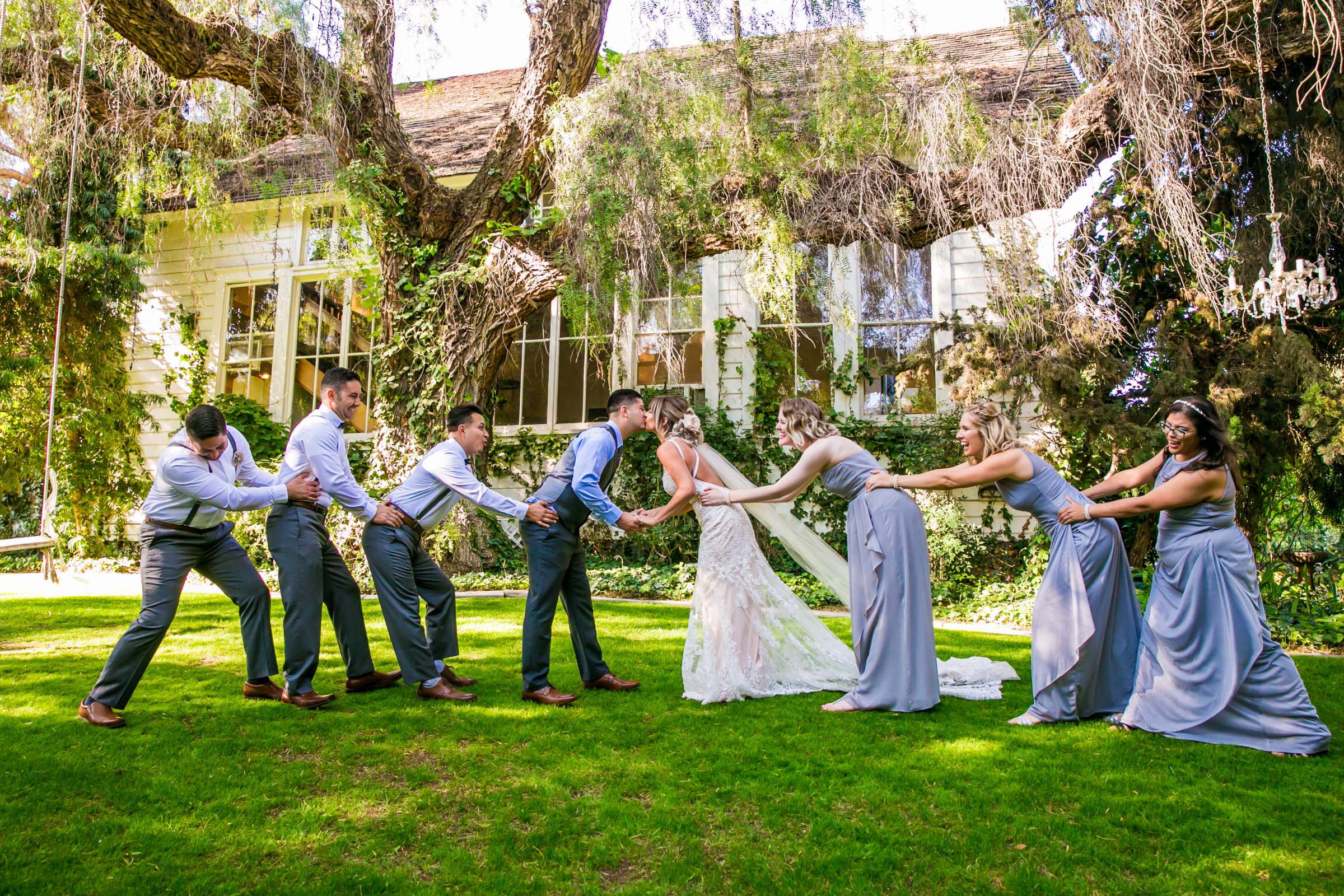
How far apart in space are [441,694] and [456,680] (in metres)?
0.47

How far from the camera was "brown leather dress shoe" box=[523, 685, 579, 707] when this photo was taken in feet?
17.4

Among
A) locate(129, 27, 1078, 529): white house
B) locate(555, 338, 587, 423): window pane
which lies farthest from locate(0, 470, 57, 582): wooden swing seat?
locate(555, 338, 587, 423): window pane

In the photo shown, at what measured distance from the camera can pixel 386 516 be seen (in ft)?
18.0

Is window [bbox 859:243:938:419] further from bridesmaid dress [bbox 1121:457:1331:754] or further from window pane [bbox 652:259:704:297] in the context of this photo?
bridesmaid dress [bbox 1121:457:1331:754]

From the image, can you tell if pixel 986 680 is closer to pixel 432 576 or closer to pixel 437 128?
pixel 432 576

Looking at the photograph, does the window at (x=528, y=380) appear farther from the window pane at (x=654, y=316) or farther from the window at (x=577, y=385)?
the window pane at (x=654, y=316)

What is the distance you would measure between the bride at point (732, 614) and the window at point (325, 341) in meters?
9.86

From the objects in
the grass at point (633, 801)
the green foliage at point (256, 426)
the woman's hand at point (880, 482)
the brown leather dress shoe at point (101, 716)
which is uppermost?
the green foliage at point (256, 426)

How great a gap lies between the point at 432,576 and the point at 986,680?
12.1 feet

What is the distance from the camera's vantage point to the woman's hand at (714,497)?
5.71 metres

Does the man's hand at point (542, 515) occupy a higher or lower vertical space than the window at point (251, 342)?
lower

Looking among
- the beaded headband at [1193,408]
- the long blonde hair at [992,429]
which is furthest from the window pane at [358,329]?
the beaded headband at [1193,408]

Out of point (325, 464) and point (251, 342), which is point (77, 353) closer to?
point (251, 342)

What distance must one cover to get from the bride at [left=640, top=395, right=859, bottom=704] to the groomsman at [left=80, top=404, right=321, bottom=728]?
2.19 metres
